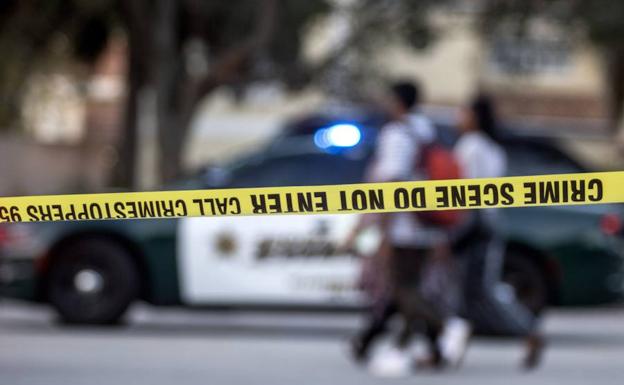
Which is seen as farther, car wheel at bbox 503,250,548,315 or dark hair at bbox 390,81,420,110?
car wheel at bbox 503,250,548,315

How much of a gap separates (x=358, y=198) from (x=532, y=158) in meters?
8.07

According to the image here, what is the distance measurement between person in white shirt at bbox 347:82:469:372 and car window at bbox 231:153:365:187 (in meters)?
2.90

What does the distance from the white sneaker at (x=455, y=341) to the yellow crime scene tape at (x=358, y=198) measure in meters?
4.40

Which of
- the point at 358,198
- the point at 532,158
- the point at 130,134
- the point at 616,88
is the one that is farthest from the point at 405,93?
the point at 616,88

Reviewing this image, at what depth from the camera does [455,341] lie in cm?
1004

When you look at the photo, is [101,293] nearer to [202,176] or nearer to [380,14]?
[202,176]

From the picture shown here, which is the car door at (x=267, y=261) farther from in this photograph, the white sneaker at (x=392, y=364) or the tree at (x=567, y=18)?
the tree at (x=567, y=18)

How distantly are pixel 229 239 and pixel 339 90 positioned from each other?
46.1 ft

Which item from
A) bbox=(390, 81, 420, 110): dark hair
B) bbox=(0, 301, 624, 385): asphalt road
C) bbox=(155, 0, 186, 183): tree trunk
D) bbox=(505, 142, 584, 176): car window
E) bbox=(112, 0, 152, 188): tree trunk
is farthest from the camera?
bbox=(112, 0, 152, 188): tree trunk

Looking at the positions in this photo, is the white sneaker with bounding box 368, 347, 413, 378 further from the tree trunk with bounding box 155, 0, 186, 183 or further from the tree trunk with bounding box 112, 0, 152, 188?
the tree trunk with bounding box 112, 0, 152, 188

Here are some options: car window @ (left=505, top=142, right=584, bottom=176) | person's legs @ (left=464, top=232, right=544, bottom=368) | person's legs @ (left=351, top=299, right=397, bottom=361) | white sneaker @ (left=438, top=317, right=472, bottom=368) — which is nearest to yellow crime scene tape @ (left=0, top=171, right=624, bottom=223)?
person's legs @ (left=351, top=299, right=397, bottom=361)

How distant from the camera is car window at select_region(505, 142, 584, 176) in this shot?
1347cm

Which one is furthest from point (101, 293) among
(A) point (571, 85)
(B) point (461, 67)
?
(A) point (571, 85)

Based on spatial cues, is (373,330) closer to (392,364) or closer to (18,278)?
(392,364)
